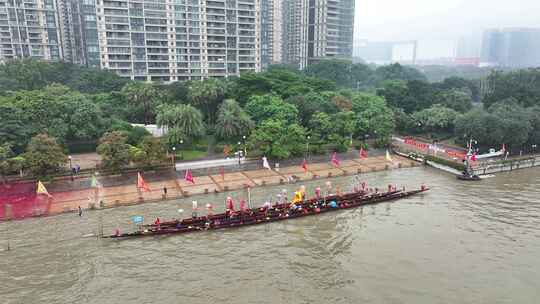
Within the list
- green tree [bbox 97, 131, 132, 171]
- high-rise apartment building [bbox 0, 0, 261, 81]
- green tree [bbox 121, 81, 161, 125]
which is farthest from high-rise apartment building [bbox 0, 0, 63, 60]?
green tree [bbox 97, 131, 132, 171]

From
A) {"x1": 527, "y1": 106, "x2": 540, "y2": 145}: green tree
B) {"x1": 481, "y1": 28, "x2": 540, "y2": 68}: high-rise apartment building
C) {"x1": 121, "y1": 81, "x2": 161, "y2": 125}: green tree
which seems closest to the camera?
{"x1": 527, "y1": 106, "x2": 540, "y2": 145}: green tree

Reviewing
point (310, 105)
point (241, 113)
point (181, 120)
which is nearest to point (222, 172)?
point (181, 120)

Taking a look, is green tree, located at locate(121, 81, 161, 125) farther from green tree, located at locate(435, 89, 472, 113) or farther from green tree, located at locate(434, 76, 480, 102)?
green tree, located at locate(434, 76, 480, 102)

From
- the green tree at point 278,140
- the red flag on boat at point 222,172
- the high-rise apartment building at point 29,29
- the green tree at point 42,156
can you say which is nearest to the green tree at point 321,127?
the green tree at point 278,140

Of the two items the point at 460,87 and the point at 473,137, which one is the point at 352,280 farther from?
the point at 460,87

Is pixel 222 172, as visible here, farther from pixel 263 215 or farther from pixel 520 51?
pixel 520 51
